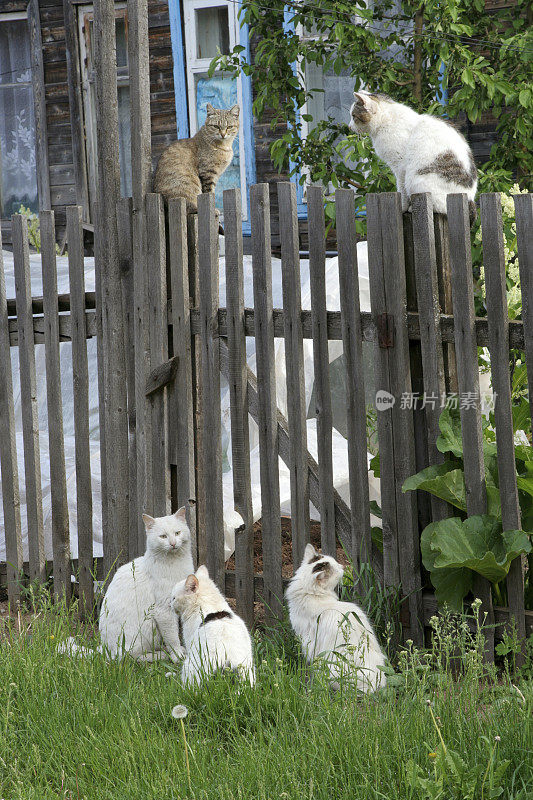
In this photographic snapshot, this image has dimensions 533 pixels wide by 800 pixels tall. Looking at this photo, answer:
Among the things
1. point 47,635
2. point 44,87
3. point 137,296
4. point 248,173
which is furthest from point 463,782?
point 44,87

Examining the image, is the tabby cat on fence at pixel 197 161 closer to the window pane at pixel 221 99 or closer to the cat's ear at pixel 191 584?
the cat's ear at pixel 191 584

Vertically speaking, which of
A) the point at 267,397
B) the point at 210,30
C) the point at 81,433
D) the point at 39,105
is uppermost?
the point at 210,30

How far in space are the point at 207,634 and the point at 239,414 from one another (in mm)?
1343

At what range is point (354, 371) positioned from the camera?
3.88 m

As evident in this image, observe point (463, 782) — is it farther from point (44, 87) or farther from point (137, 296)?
point (44, 87)

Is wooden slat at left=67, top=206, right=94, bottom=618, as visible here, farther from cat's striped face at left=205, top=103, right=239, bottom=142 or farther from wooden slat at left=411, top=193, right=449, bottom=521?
wooden slat at left=411, top=193, right=449, bottom=521

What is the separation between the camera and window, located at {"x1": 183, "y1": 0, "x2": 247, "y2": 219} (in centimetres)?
872

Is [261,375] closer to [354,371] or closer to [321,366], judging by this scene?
[321,366]

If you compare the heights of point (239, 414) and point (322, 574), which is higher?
point (239, 414)

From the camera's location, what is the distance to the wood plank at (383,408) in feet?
12.3

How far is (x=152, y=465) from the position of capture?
15.4 ft


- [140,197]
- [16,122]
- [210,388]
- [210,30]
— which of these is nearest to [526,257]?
[210,388]

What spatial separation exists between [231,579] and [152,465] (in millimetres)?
761

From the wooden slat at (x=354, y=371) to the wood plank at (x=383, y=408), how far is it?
8 centimetres
